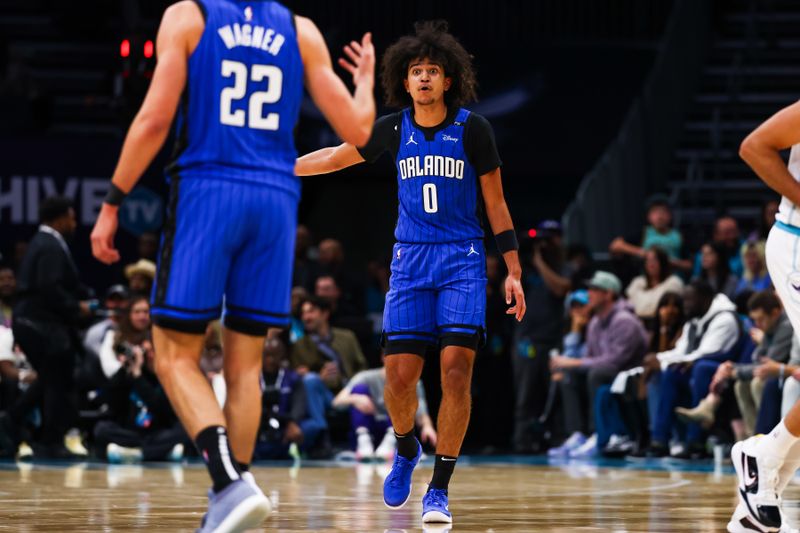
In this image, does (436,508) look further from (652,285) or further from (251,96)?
(652,285)

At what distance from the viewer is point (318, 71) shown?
5.48 meters

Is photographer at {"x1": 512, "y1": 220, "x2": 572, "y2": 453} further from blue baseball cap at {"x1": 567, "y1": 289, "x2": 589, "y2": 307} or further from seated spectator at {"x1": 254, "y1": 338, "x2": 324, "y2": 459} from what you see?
seated spectator at {"x1": 254, "y1": 338, "x2": 324, "y2": 459}

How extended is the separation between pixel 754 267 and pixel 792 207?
834 cm

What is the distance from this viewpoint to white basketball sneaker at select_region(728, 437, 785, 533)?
20.6 feet

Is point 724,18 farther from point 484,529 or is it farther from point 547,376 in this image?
point 484,529

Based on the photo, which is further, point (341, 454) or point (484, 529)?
point (341, 454)

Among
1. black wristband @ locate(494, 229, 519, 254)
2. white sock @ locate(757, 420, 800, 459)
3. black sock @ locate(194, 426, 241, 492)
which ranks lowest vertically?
white sock @ locate(757, 420, 800, 459)

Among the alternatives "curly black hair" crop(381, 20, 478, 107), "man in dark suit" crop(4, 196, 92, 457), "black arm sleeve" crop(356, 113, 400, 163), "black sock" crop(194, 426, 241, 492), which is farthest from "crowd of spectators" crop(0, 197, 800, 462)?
"black sock" crop(194, 426, 241, 492)

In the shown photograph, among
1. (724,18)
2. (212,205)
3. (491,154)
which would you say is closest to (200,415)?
(212,205)

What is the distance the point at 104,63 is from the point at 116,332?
9.64 meters

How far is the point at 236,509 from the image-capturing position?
491cm

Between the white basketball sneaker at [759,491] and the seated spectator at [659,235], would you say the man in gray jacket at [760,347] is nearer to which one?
the seated spectator at [659,235]

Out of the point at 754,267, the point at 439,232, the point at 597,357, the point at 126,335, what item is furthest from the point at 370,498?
the point at 754,267

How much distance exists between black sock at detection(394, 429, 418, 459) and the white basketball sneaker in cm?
190
